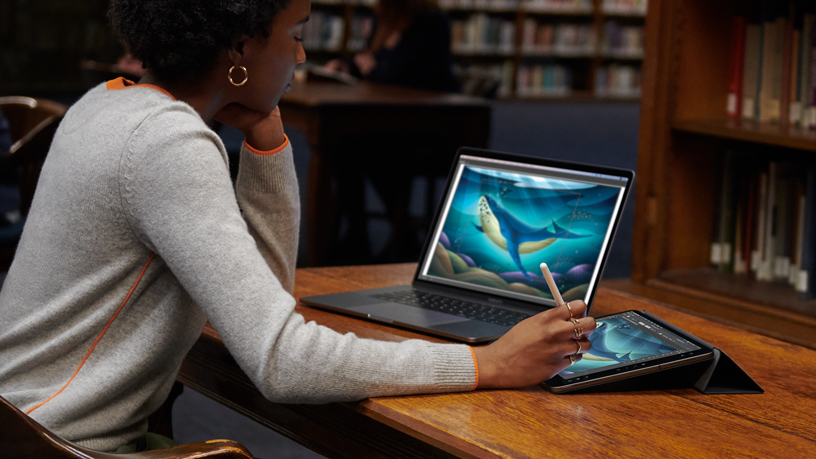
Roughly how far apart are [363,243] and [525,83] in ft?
17.7

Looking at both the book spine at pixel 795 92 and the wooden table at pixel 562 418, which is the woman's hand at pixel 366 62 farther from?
the wooden table at pixel 562 418

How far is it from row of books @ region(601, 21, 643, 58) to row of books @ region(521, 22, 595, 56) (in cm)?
16

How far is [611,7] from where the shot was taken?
9.32 metres

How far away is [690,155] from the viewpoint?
183 cm

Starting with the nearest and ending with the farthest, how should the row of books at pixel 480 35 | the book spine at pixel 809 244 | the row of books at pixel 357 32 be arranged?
the book spine at pixel 809 244, the row of books at pixel 357 32, the row of books at pixel 480 35

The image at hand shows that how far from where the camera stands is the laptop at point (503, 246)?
1194 mm

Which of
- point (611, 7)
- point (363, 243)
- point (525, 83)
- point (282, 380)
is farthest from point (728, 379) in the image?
point (611, 7)

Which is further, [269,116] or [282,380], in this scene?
[269,116]

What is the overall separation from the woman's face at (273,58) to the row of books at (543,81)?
8.12 metres

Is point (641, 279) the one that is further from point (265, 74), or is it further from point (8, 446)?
point (8, 446)

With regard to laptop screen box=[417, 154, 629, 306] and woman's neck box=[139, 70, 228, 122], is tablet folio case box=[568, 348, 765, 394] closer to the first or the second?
laptop screen box=[417, 154, 629, 306]

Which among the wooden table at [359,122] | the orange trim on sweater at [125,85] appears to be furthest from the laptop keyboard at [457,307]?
the wooden table at [359,122]

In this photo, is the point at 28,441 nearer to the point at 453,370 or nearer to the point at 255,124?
the point at 453,370

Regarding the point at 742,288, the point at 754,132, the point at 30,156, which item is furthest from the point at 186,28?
the point at 30,156
